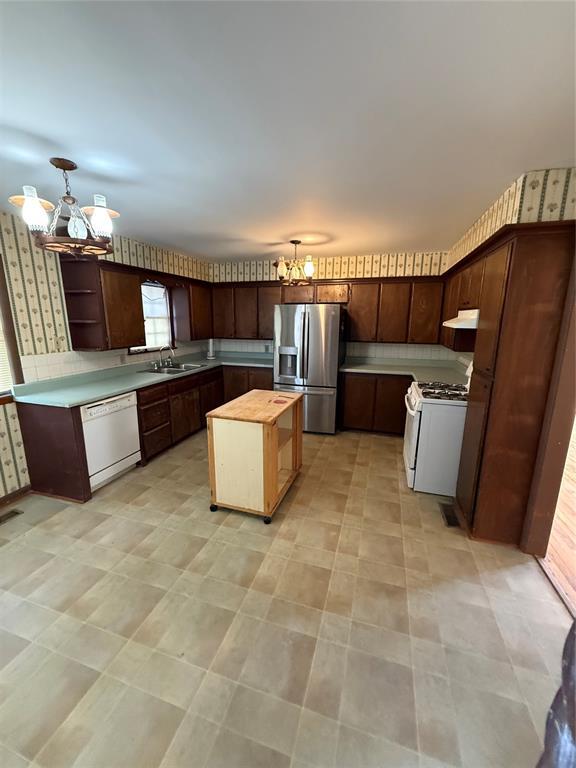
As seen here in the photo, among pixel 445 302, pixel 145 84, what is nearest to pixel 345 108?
pixel 145 84

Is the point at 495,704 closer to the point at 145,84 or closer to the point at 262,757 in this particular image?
the point at 262,757

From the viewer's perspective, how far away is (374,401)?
4395mm

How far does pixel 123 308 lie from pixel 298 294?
8.25ft

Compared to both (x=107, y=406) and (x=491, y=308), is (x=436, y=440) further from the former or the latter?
(x=107, y=406)

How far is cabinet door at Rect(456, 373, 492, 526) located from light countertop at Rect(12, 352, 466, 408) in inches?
47.5

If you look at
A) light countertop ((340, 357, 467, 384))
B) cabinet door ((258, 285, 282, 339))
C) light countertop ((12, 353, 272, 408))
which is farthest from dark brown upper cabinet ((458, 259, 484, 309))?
light countertop ((12, 353, 272, 408))

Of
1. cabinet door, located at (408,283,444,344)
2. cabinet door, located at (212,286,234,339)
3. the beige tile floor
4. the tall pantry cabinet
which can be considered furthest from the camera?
cabinet door, located at (212,286,234,339)

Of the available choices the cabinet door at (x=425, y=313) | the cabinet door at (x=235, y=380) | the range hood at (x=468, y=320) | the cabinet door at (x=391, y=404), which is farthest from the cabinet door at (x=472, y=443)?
the cabinet door at (x=235, y=380)

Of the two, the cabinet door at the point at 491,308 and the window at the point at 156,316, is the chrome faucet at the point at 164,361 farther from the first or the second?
the cabinet door at the point at 491,308

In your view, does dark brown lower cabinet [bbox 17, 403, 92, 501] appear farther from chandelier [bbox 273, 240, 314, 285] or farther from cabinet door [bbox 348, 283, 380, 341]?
cabinet door [bbox 348, 283, 380, 341]

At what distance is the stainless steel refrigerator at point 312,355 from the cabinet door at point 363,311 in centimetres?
38

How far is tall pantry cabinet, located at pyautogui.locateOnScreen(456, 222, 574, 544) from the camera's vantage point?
1870 mm

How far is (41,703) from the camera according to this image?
1313 mm

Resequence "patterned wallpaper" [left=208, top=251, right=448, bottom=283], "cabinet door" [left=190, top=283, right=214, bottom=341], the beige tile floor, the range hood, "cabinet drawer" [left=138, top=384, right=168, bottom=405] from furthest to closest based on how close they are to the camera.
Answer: "cabinet door" [left=190, top=283, right=214, bottom=341], "patterned wallpaper" [left=208, top=251, right=448, bottom=283], "cabinet drawer" [left=138, top=384, right=168, bottom=405], the range hood, the beige tile floor
